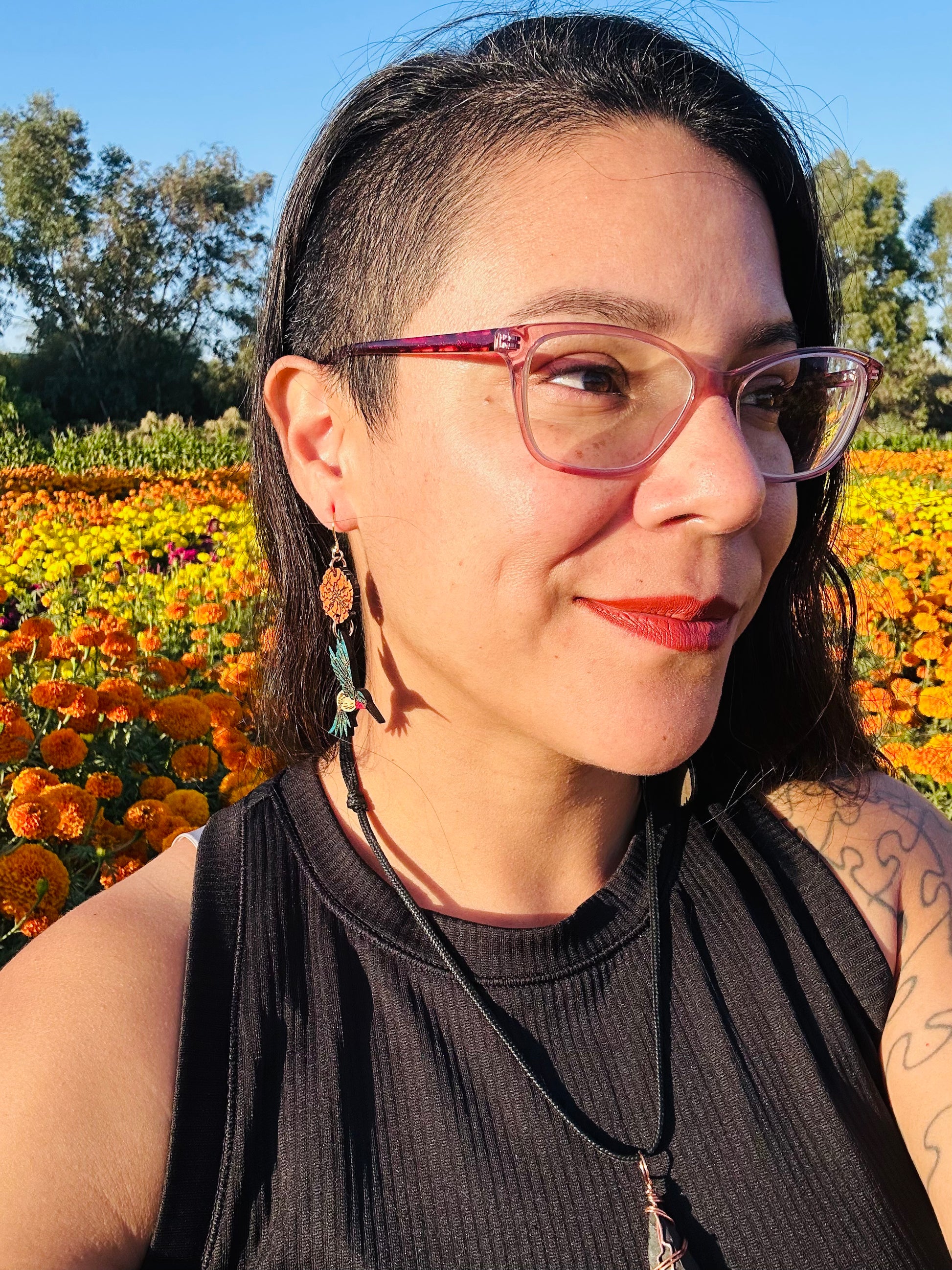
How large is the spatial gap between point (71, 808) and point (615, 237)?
1613 millimetres

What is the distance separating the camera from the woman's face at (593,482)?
1.23m

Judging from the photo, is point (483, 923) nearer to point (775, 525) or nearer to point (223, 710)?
point (775, 525)

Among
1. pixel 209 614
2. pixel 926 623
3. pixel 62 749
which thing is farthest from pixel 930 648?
pixel 62 749

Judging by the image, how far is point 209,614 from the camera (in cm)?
392

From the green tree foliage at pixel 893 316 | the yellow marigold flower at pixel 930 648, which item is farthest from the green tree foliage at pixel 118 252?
the yellow marigold flower at pixel 930 648

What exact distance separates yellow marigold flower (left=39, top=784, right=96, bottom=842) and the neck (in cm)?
88

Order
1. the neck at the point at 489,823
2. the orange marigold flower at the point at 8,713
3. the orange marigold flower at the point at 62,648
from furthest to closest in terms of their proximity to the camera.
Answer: the orange marigold flower at the point at 62,648 < the orange marigold flower at the point at 8,713 < the neck at the point at 489,823

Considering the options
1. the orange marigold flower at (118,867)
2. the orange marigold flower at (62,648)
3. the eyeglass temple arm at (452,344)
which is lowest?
the orange marigold flower at (118,867)

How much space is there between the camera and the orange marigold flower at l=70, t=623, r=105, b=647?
3.04 metres

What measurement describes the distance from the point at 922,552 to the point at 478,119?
190 inches

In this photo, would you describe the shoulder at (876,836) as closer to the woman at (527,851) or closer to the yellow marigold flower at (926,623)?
the woman at (527,851)

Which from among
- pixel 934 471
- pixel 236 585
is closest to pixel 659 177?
pixel 236 585

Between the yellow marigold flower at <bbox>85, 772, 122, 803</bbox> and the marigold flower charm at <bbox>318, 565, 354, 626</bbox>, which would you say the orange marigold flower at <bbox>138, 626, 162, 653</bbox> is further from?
the marigold flower charm at <bbox>318, 565, 354, 626</bbox>

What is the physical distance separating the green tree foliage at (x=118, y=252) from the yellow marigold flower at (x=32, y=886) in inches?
1366
